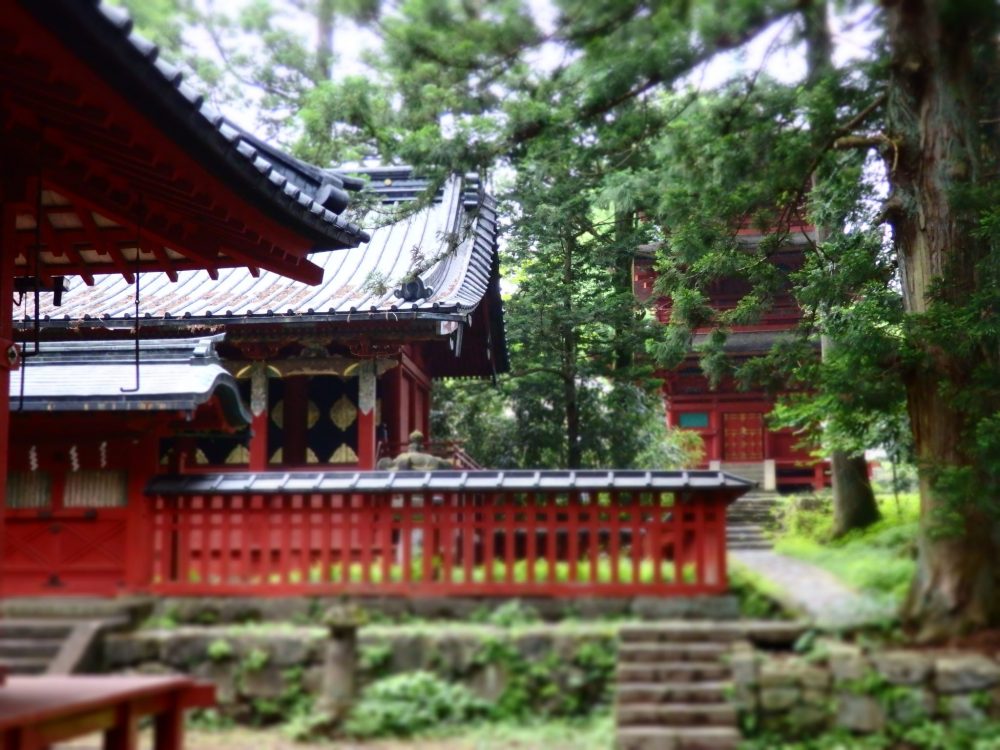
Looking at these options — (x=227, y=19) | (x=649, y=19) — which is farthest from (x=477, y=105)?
(x=227, y=19)

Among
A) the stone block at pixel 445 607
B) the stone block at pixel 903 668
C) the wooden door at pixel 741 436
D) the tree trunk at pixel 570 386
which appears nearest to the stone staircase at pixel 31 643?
the stone block at pixel 445 607

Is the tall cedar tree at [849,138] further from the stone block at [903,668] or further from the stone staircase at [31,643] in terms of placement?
the stone staircase at [31,643]

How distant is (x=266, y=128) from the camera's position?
26.8 metres

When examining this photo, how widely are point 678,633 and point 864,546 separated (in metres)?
3.40

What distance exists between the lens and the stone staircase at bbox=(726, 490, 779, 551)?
14195 mm

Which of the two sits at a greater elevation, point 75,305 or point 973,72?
point 973,72

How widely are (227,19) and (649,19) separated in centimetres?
1991

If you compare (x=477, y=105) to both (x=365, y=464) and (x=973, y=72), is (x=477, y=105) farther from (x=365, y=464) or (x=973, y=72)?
(x=365, y=464)

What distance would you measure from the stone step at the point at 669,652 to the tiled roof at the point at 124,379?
4.65 m

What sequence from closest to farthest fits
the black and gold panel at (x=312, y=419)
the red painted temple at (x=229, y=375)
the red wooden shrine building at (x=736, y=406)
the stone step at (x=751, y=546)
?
1. the red painted temple at (x=229, y=375)
2. the stone step at (x=751, y=546)
3. the black and gold panel at (x=312, y=419)
4. the red wooden shrine building at (x=736, y=406)

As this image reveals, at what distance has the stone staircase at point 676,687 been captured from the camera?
782cm

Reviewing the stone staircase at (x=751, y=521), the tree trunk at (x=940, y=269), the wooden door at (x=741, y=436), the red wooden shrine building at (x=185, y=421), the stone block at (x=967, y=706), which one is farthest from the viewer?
the wooden door at (x=741, y=436)

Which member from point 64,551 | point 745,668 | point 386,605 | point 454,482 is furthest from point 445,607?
point 64,551

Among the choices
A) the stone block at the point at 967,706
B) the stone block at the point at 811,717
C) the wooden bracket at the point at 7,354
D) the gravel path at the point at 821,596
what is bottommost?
the stone block at the point at 811,717
